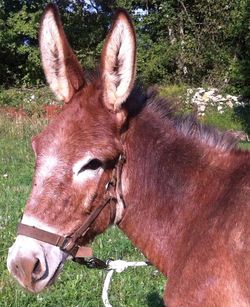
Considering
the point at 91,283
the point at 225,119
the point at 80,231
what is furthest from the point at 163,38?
the point at 80,231

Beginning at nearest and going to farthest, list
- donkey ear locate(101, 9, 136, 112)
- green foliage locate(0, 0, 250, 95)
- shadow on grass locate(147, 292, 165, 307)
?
1. donkey ear locate(101, 9, 136, 112)
2. shadow on grass locate(147, 292, 165, 307)
3. green foliage locate(0, 0, 250, 95)

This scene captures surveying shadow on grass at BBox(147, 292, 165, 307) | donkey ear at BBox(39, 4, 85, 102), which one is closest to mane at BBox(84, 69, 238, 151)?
donkey ear at BBox(39, 4, 85, 102)

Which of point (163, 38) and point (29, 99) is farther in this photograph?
point (163, 38)

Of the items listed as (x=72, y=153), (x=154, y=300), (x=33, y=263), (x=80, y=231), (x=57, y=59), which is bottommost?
(x=154, y=300)

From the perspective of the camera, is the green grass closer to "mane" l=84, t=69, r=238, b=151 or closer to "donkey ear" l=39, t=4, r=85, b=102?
"mane" l=84, t=69, r=238, b=151

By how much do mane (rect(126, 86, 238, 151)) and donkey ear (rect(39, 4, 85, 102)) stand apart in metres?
0.32

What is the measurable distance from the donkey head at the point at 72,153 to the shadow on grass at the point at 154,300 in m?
1.97

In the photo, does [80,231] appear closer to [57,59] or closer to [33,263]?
[33,263]

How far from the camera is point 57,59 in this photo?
3.08 metres

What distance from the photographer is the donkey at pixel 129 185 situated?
2.73 m

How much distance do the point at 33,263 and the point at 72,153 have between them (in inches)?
22.3

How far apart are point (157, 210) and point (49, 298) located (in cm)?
220

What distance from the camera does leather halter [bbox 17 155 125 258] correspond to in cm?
280

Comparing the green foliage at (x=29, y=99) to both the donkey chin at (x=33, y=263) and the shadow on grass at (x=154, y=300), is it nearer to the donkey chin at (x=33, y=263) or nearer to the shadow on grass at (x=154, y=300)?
the shadow on grass at (x=154, y=300)
